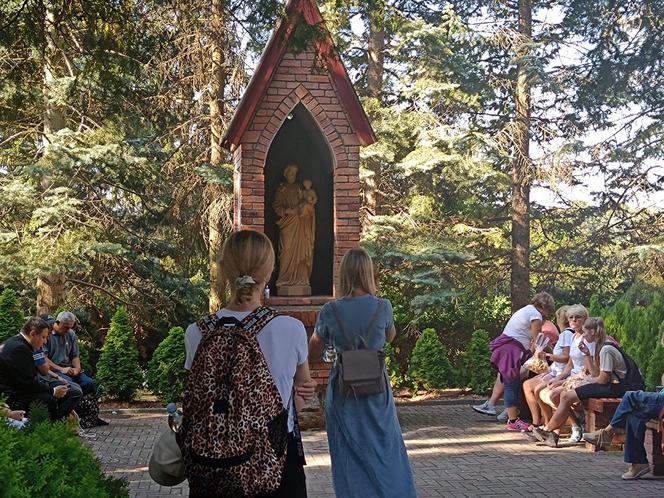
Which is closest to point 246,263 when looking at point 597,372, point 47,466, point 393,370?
point 47,466

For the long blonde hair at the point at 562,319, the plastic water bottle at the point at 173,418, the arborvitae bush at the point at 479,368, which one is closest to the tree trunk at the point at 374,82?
the arborvitae bush at the point at 479,368

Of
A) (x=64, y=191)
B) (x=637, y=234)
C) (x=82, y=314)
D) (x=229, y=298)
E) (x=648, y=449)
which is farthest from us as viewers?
(x=637, y=234)

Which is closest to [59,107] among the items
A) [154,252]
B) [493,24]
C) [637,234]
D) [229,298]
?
[154,252]

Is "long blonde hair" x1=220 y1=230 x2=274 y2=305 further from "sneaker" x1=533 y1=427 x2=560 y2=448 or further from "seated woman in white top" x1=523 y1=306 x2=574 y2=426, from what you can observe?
"seated woman in white top" x1=523 y1=306 x2=574 y2=426

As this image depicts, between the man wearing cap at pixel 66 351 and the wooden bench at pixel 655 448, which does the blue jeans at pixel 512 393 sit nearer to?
the wooden bench at pixel 655 448

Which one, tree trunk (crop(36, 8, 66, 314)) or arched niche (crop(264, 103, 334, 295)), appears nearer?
arched niche (crop(264, 103, 334, 295))

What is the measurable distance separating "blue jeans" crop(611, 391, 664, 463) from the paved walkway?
0.81 feet

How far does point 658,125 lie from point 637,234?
300cm

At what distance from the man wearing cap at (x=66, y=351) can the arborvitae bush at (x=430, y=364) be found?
5.68 m

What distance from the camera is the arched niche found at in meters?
11.4

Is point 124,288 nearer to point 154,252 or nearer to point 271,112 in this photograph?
point 154,252

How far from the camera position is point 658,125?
762 inches

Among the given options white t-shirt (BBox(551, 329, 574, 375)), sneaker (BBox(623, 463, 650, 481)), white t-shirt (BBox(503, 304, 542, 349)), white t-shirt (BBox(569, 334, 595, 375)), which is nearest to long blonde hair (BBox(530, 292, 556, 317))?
white t-shirt (BBox(503, 304, 542, 349))

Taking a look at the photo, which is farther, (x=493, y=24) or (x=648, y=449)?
(x=493, y=24)
